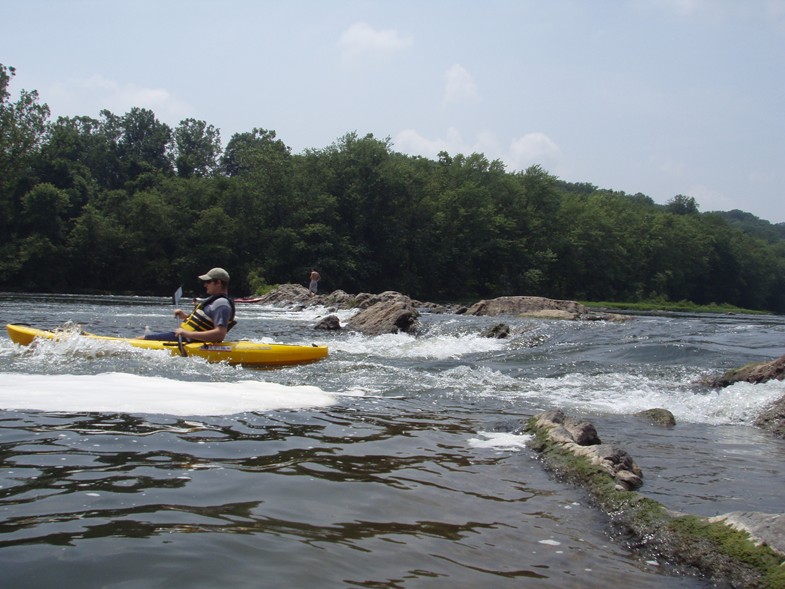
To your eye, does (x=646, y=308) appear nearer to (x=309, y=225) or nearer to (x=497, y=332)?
(x=309, y=225)

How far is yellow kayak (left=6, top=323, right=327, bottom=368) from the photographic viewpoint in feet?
32.3

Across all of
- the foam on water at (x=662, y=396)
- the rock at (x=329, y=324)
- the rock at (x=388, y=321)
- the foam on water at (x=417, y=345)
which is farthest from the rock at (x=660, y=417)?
the rock at (x=329, y=324)

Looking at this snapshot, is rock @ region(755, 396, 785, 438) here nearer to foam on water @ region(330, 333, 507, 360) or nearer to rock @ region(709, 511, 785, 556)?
rock @ region(709, 511, 785, 556)

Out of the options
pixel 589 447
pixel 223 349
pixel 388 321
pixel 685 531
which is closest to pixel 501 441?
pixel 589 447

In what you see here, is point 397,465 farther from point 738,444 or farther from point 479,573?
point 738,444

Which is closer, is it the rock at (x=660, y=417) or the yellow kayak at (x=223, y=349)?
the rock at (x=660, y=417)

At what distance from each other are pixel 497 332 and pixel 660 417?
8.61 m

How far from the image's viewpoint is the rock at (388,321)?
1619cm

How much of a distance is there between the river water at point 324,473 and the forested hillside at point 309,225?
34.7 m

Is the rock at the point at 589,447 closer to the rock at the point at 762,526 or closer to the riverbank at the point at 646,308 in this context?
the rock at the point at 762,526

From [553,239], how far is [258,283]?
30.6m

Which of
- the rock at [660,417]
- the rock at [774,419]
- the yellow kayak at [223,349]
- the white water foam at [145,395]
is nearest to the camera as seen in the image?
the white water foam at [145,395]

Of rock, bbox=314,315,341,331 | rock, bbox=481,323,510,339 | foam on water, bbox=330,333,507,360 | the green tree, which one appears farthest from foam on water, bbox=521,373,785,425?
the green tree

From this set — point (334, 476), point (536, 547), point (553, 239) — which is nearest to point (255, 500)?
point (334, 476)
